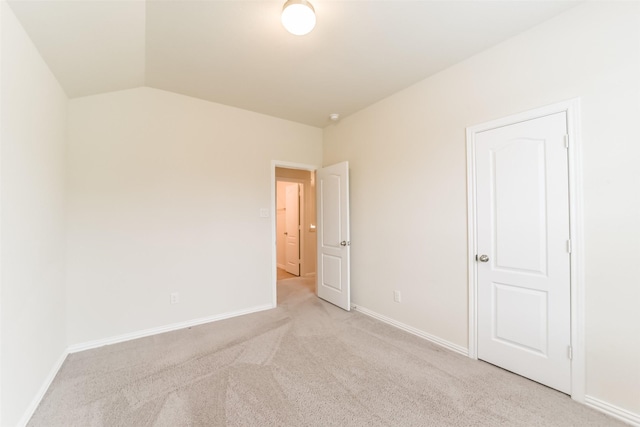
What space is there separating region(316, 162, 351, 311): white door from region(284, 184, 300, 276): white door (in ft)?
5.75

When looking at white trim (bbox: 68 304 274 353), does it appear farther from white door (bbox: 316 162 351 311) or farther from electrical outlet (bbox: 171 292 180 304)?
white door (bbox: 316 162 351 311)

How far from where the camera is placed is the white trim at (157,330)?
8.07 feet

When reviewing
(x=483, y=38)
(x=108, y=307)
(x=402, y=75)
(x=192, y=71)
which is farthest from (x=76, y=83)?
(x=483, y=38)

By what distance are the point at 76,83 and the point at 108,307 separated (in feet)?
6.93

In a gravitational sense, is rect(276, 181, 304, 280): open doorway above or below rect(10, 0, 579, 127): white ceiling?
below

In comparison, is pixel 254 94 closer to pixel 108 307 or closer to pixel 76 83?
pixel 76 83

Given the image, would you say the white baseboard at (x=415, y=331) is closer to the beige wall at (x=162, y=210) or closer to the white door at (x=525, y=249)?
the white door at (x=525, y=249)

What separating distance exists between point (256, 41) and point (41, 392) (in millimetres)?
3013

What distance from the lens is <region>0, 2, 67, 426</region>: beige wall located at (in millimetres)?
1418

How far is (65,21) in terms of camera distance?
5.40 feet

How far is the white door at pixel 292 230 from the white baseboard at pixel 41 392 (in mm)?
3825

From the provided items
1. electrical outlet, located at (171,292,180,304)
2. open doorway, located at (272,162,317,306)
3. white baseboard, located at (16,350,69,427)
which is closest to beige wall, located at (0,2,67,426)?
white baseboard, located at (16,350,69,427)

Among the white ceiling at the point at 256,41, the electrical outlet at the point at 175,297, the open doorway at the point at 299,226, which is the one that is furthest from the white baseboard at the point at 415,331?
the white ceiling at the point at 256,41

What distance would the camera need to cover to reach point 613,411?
1.59m
